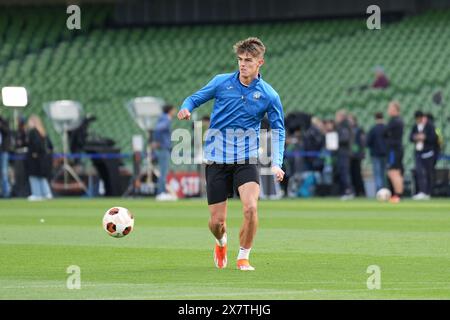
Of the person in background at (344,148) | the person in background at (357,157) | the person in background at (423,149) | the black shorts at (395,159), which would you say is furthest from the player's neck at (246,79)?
the person in background at (357,157)

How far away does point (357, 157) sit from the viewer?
117ft

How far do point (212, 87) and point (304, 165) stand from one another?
76.0ft

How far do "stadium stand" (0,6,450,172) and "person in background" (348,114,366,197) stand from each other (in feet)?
13.9

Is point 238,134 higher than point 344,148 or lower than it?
higher

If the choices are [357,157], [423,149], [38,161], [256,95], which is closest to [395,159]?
[423,149]

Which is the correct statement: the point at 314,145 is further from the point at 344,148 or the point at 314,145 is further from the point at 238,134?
the point at 238,134

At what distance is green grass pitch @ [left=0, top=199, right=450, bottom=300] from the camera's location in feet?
36.1

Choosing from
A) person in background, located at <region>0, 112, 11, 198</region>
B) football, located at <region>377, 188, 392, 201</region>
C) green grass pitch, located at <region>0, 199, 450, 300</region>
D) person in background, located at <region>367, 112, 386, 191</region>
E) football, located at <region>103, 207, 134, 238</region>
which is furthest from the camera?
person in background, located at <region>0, 112, 11, 198</region>

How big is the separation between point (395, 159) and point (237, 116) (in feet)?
62.9

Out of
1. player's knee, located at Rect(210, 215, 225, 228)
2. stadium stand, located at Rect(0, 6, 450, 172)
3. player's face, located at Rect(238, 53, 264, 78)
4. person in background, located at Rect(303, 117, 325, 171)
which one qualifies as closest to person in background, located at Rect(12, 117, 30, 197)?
stadium stand, located at Rect(0, 6, 450, 172)

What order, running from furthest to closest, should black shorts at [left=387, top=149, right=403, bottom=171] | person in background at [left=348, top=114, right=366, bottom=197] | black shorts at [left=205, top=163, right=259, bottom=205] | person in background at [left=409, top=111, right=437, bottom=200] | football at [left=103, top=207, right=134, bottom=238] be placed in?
person in background at [left=348, top=114, right=366, bottom=197] < person in background at [left=409, top=111, right=437, bottom=200] < black shorts at [left=387, top=149, right=403, bottom=171] < football at [left=103, top=207, right=134, bottom=238] < black shorts at [left=205, top=163, right=259, bottom=205]

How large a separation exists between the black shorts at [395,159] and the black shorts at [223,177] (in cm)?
1893

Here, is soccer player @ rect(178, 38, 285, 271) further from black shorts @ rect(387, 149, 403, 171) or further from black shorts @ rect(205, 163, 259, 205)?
black shorts @ rect(387, 149, 403, 171)

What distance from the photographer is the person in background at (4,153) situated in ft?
114
